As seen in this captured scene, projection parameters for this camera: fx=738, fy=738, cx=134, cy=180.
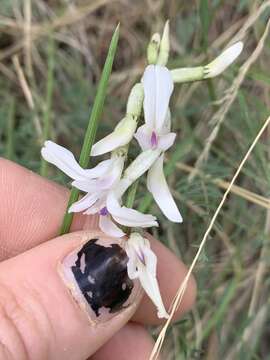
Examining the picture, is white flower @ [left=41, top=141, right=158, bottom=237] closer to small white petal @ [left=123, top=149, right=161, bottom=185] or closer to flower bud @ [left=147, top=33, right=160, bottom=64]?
small white petal @ [left=123, top=149, right=161, bottom=185]

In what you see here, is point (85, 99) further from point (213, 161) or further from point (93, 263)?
→ point (93, 263)

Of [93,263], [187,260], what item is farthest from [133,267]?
[187,260]

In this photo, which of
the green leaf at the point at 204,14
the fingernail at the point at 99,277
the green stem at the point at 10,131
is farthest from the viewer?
the green stem at the point at 10,131

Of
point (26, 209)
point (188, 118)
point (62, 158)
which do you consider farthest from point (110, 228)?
point (188, 118)

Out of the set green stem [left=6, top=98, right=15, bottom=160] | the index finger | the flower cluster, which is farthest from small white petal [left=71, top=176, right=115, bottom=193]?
green stem [left=6, top=98, right=15, bottom=160]

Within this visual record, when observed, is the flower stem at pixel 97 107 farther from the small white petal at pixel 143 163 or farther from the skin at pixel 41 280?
the skin at pixel 41 280

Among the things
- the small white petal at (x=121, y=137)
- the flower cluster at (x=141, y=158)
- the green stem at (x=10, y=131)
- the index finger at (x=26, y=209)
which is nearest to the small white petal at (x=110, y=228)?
the flower cluster at (x=141, y=158)

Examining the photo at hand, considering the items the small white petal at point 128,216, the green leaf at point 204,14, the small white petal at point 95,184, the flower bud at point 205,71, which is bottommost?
the small white petal at point 128,216

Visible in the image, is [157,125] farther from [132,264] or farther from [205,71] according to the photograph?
[132,264]
